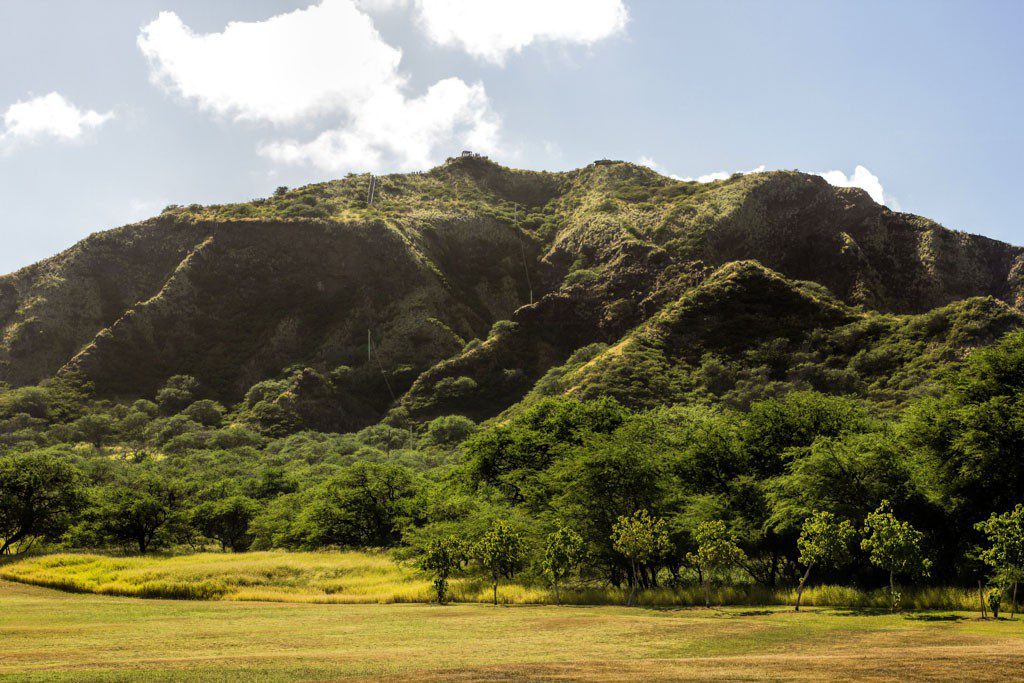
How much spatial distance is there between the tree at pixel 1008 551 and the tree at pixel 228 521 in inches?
2703

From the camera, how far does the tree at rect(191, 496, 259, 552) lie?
2825 inches

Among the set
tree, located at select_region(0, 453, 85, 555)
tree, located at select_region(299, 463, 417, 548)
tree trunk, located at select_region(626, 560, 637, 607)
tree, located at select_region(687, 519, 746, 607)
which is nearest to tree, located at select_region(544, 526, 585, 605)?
tree trunk, located at select_region(626, 560, 637, 607)

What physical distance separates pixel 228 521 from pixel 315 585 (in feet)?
122

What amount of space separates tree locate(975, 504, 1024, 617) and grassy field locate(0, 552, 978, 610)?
3.91 meters

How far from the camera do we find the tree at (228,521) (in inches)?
2825

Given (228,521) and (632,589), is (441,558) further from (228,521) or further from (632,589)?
(228,521)

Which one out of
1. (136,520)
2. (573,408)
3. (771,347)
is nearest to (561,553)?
(573,408)

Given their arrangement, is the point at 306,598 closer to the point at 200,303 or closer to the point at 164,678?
the point at 164,678

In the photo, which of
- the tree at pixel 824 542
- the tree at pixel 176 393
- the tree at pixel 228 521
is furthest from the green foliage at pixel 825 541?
the tree at pixel 176 393

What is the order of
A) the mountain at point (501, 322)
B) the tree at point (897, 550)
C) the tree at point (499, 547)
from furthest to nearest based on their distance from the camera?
the mountain at point (501, 322) < the tree at point (499, 547) < the tree at point (897, 550)

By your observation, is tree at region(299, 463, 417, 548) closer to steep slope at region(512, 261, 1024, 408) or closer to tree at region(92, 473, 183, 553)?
tree at region(92, 473, 183, 553)

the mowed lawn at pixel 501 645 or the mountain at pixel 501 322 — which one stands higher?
the mountain at pixel 501 322

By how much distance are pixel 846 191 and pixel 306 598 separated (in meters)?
195

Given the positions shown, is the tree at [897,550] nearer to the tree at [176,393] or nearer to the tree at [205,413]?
the tree at [205,413]
